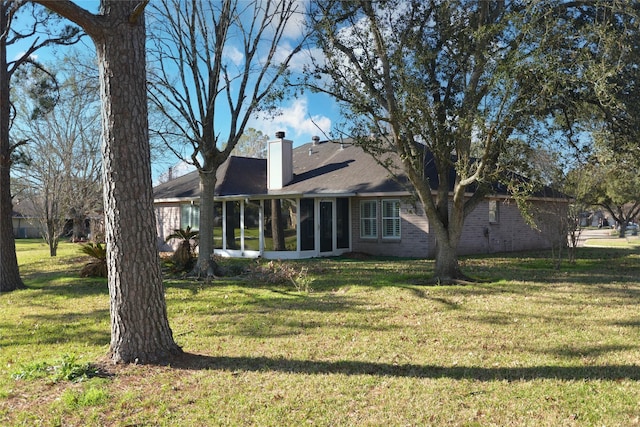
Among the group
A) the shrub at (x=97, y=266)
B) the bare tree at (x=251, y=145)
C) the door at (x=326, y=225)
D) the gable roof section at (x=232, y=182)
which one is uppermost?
the bare tree at (x=251, y=145)

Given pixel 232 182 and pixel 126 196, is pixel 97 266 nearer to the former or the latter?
pixel 232 182

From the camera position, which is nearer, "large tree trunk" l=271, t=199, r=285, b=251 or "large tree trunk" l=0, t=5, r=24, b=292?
"large tree trunk" l=0, t=5, r=24, b=292

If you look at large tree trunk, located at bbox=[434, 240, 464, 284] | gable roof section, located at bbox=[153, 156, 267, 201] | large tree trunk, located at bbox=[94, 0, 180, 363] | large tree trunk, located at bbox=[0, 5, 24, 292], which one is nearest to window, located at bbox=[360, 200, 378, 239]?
gable roof section, located at bbox=[153, 156, 267, 201]

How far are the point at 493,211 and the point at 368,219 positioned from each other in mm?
6024

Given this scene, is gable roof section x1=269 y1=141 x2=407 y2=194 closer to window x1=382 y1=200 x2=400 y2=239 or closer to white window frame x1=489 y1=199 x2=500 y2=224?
window x1=382 y1=200 x2=400 y2=239

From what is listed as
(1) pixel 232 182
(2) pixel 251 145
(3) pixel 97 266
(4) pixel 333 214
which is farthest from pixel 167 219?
(2) pixel 251 145

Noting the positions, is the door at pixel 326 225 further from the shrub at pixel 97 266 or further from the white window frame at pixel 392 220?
the shrub at pixel 97 266

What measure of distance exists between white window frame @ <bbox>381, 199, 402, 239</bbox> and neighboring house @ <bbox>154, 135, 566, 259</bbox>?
0.04m

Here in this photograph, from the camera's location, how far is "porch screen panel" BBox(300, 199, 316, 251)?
62.5 ft

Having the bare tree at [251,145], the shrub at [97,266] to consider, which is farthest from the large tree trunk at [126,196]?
the bare tree at [251,145]

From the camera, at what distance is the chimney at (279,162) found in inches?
867

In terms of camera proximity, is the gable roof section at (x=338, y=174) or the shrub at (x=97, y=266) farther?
the gable roof section at (x=338, y=174)

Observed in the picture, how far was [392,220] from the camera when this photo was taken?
1930 cm

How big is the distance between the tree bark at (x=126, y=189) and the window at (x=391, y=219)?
14.4 m
